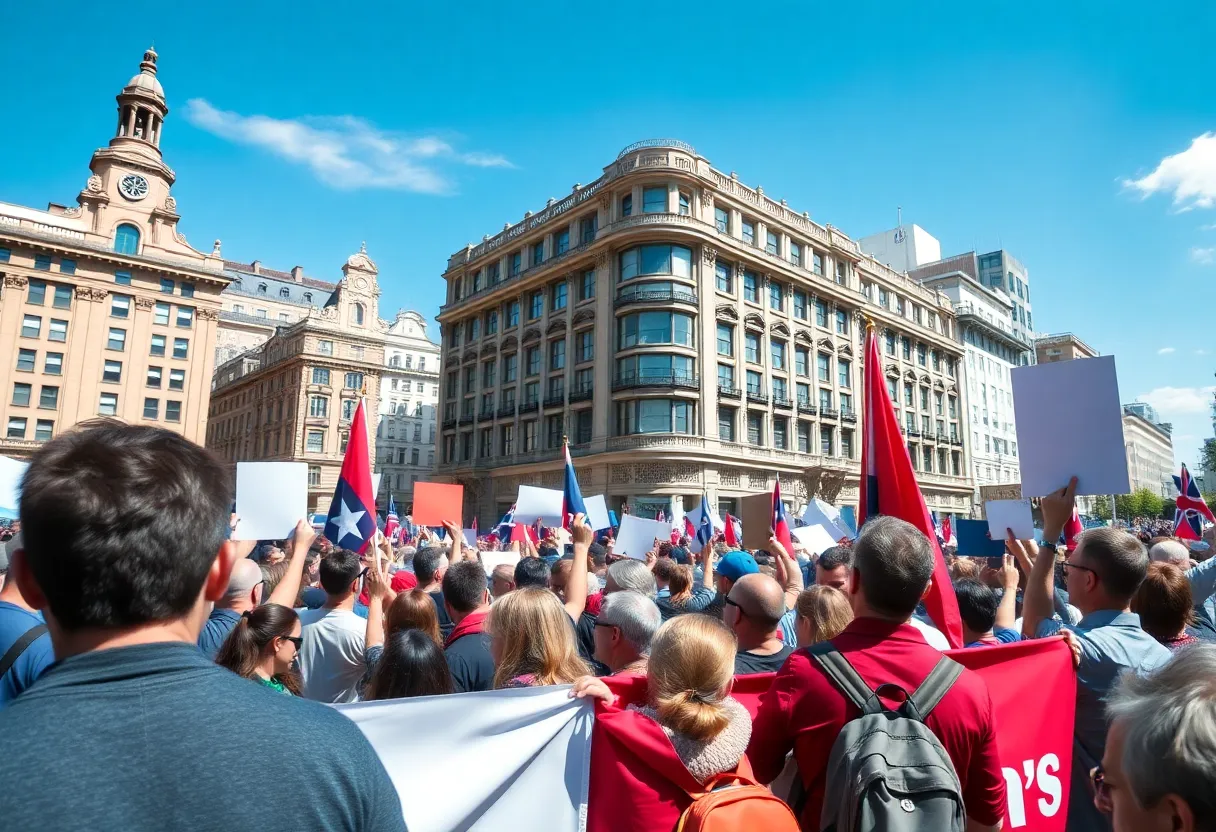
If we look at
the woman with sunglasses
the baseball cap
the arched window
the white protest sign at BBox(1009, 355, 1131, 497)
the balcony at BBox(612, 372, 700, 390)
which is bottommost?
the woman with sunglasses

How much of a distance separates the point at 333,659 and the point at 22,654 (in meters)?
1.90

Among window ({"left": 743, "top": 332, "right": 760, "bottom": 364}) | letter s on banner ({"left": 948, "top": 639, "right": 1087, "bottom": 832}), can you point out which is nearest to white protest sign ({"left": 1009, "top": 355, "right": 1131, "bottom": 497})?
letter s on banner ({"left": 948, "top": 639, "right": 1087, "bottom": 832})

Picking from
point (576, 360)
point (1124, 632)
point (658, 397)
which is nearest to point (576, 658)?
point (1124, 632)

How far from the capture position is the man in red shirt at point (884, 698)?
2598 mm

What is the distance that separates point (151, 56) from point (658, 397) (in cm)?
5242

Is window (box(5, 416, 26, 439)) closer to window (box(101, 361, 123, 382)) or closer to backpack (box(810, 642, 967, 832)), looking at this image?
window (box(101, 361, 123, 382))

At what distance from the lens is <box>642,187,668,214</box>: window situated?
40438 mm

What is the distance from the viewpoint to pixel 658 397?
38844 millimetres

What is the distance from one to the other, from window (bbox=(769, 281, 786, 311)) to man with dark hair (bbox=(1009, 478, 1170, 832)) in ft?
140

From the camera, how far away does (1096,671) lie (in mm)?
3355

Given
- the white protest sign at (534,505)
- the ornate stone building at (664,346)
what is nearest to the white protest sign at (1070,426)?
the white protest sign at (534,505)

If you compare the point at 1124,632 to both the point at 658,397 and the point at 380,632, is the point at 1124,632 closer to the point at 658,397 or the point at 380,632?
the point at 380,632

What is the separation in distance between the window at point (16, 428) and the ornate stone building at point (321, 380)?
1928 centimetres

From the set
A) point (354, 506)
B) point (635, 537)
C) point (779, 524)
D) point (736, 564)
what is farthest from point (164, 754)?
point (779, 524)
